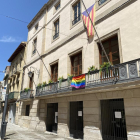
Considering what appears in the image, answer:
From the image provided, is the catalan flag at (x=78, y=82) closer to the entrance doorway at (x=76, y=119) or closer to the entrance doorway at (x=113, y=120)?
the entrance doorway at (x=113, y=120)

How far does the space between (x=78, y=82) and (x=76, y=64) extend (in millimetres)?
2684

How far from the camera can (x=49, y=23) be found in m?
15.8

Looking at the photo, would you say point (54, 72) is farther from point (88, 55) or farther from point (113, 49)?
point (113, 49)

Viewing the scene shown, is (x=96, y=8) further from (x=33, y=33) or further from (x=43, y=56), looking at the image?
(x=33, y=33)

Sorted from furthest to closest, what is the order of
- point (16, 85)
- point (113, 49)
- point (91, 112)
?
point (16, 85)
point (113, 49)
point (91, 112)

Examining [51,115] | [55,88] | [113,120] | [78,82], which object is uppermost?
[78,82]

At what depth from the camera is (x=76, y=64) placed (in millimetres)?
11227

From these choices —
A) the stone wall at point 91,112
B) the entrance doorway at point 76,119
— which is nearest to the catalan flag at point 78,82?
the stone wall at point 91,112

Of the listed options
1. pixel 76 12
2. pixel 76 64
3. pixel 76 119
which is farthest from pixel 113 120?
pixel 76 12

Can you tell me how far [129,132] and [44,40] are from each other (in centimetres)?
1247

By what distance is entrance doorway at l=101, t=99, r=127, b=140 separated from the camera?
24.0 feet

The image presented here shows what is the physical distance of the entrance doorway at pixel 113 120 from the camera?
24.0 ft

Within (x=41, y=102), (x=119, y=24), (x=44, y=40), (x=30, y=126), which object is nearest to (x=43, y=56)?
(x=44, y=40)

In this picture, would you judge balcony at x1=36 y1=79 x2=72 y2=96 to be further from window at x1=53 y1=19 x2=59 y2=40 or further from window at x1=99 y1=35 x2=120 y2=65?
window at x1=53 y1=19 x2=59 y2=40
